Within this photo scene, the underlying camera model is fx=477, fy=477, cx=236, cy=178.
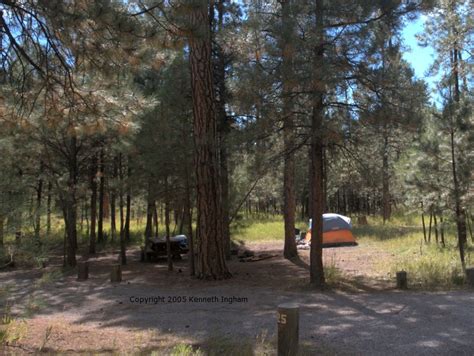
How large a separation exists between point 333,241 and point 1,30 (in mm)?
17790

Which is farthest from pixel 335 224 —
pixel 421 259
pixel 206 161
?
pixel 206 161

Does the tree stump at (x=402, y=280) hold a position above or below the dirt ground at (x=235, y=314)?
above

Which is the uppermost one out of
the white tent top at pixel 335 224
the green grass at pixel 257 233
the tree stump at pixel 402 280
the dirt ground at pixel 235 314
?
the white tent top at pixel 335 224

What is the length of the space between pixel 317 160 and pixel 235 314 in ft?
13.2

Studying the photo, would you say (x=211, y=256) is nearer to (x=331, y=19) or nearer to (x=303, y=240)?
(x=331, y=19)

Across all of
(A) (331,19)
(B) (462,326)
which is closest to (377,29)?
(A) (331,19)

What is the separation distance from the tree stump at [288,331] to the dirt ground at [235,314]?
845 millimetres

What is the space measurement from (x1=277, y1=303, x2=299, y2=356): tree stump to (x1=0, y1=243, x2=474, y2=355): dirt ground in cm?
84

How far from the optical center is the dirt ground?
6.11 meters

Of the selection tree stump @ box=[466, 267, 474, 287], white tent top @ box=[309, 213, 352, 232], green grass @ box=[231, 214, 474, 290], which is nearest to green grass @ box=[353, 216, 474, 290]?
green grass @ box=[231, 214, 474, 290]

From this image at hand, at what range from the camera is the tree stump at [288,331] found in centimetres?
513

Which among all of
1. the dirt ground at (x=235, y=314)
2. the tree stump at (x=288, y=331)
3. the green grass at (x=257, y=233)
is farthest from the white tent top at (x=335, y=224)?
the tree stump at (x=288, y=331)

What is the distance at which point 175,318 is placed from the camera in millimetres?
8227

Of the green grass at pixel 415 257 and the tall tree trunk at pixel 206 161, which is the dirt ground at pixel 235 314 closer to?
the green grass at pixel 415 257
